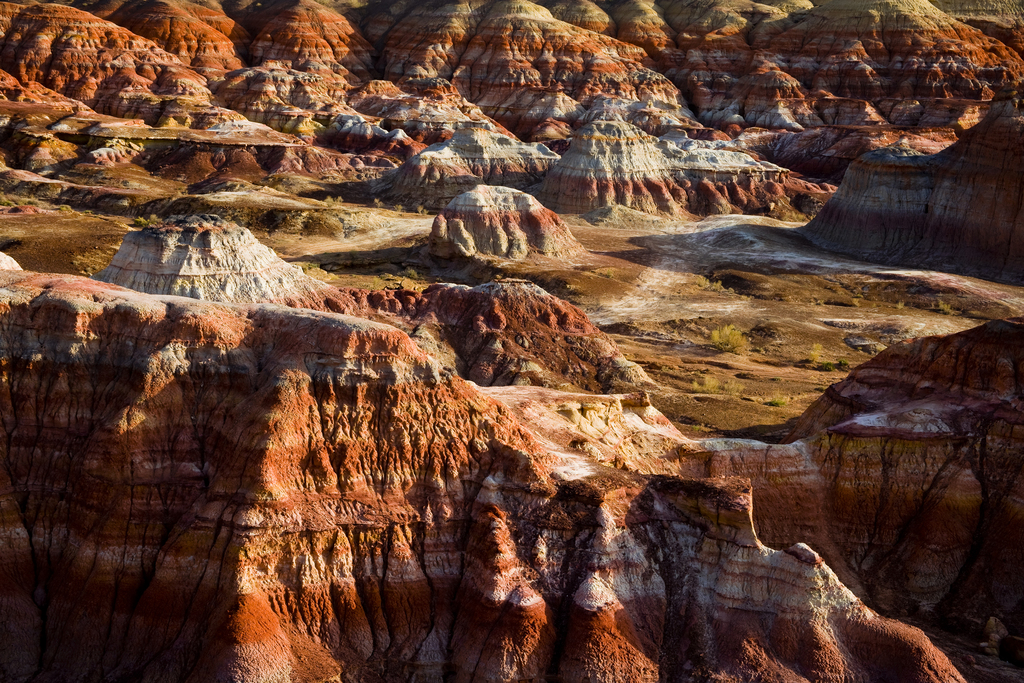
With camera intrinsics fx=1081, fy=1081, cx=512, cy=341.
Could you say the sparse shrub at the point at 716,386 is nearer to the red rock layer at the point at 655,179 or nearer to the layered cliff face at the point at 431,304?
the layered cliff face at the point at 431,304

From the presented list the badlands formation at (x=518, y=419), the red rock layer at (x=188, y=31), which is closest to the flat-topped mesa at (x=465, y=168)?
the badlands formation at (x=518, y=419)

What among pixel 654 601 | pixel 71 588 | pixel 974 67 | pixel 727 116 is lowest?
pixel 71 588

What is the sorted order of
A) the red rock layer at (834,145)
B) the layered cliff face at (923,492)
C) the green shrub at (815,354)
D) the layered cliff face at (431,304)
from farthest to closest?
the red rock layer at (834,145), the green shrub at (815,354), the layered cliff face at (431,304), the layered cliff face at (923,492)

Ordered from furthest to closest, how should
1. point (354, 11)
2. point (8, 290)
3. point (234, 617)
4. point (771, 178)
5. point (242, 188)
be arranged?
1. point (354, 11)
2. point (771, 178)
3. point (242, 188)
4. point (8, 290)
5. point (234, 617)

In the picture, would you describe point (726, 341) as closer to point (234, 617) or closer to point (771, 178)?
point (234, 617)

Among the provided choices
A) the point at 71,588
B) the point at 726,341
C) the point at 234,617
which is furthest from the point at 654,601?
the point at 726,341

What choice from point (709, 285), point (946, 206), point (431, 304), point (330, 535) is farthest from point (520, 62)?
point (330, 535)
